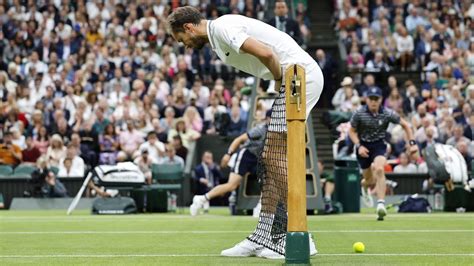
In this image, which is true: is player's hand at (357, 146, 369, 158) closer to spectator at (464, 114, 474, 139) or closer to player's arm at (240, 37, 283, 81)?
spectator at (464, 114, 474, 139)

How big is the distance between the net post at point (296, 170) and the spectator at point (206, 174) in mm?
16991

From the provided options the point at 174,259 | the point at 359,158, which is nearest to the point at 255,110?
the point at 359,158

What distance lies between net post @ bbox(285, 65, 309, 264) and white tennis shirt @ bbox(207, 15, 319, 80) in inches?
38.4

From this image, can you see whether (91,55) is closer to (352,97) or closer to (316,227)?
(352,97)

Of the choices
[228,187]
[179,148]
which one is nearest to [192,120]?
[179,148]

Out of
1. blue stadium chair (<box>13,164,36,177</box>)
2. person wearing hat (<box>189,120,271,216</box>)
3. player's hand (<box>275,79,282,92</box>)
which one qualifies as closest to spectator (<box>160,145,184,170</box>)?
blue stadium chair (<box>13,164,36,177</box>)

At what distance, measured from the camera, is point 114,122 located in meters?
28.0

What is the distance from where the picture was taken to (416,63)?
1246 inches

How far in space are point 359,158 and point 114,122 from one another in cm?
1037

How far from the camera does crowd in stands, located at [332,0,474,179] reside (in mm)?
26953

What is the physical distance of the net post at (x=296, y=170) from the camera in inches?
324

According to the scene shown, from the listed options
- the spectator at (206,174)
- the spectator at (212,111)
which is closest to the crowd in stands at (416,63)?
the spectator at (212,111)

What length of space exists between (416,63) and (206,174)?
9.04 meters

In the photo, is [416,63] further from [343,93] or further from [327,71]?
[343,93]
